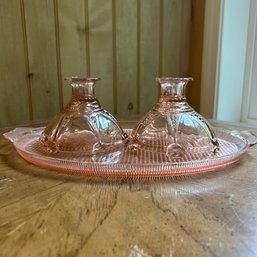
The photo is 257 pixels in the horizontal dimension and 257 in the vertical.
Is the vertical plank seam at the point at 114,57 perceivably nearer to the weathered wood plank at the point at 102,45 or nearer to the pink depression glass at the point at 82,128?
the weathered wood plank at the point at 102,45

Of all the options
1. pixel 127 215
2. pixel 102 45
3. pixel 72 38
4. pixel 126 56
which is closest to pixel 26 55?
pixel 72 38

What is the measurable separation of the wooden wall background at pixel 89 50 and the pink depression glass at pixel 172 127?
25.3 inches

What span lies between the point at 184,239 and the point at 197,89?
128 cm

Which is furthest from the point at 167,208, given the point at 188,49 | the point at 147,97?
the point at 188,49

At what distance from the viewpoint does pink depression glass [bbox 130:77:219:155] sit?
0.62m

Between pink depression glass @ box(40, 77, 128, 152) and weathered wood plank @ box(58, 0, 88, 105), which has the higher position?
weathered wood plank @ box(58, 0, 88, 105)

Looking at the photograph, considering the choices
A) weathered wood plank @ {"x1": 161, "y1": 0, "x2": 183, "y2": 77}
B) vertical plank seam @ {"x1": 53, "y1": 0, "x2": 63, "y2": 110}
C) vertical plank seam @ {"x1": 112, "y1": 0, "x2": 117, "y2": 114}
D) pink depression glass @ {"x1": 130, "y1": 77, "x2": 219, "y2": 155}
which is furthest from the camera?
weathered wood plank @ {"x1": 161, "y1": 0, "x2": 183, "y2": 77}

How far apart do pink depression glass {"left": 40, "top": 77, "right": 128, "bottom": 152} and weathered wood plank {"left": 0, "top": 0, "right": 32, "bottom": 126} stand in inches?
20.7

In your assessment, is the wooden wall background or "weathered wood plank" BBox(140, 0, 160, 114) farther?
"weathered wood plank" BBox(140, 0, 160, 114)

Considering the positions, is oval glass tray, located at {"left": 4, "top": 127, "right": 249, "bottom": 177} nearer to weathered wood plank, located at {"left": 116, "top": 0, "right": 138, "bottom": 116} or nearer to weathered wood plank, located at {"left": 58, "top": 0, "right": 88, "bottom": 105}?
weathered wood plank, located at {"left": 58, "top": 0, "right": 88, "bottom": 105}

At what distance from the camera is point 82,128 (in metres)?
0.65

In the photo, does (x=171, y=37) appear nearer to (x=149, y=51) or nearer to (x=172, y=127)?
(x=149, y=51)

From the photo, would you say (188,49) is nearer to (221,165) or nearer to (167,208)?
(221,165)

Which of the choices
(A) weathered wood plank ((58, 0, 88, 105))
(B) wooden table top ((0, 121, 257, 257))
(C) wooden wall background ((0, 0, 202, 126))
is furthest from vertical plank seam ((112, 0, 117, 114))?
(B) wooden table top ((0, 121, 257, 257))
